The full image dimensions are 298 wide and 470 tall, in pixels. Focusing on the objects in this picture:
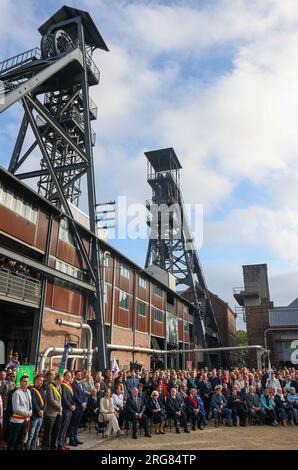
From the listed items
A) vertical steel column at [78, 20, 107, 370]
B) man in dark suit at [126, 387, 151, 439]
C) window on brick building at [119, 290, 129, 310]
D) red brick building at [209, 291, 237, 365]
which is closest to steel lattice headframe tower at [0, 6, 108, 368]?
vertical steel column at [78, 20, 107, 370]

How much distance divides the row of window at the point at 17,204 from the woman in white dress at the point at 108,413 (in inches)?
350

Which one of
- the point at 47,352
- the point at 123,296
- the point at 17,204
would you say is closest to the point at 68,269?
the point at 17,204

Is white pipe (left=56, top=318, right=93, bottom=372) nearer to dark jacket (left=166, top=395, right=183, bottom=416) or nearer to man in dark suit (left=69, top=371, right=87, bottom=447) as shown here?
dark jacket (left=166, top=395, right=183, bottom=416)

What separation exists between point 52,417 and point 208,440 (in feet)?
14.5

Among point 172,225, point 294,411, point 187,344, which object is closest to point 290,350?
point 187,344

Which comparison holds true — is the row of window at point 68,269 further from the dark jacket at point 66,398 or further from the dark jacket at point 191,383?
the dark jacket at point 66,398

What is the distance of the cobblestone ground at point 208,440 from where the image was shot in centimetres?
929

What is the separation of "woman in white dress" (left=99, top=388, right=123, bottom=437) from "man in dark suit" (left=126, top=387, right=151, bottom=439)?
48 centimetres

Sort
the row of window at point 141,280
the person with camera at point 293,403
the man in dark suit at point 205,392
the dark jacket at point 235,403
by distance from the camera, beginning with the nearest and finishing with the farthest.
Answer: the dark jacket at point 235,403
the person with camera at point 293,403
the man in dark suit at point 205,392
the row of window at point 141,280

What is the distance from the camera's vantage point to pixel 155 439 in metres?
10.4

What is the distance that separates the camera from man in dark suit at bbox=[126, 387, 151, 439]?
1101 cm

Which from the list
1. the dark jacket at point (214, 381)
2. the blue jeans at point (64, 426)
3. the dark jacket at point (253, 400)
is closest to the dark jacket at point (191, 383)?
the dark jacket at point (214, 381)

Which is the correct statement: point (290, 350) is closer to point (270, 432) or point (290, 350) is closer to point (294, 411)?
point (294, 411)
